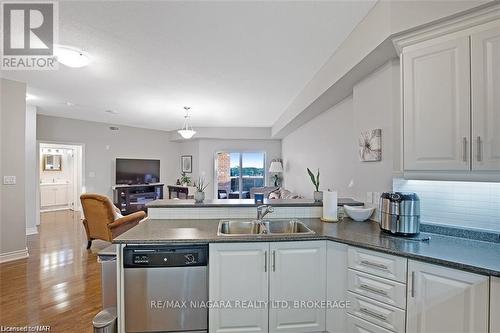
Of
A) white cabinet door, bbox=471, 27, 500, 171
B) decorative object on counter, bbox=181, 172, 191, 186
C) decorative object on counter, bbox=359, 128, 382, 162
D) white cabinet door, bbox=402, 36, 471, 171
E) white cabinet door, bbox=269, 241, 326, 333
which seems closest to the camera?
white cabinet door, bbox=471, 27, 500, 171

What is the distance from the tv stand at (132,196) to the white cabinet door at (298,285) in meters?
6.21

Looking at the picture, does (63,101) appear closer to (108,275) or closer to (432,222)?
(108,275)

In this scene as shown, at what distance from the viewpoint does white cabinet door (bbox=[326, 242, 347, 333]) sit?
1.77 meters

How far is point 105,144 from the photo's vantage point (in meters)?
7.01

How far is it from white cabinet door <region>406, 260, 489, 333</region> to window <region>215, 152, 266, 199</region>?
6.78 m

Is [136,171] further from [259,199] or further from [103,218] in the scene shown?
[259,199]

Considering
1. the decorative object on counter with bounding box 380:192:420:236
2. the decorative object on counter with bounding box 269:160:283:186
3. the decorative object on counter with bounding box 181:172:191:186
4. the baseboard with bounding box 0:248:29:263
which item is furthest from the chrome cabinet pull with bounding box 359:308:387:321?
the decorative object on counter with bounding box 181:172:191:186

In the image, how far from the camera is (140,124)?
23.8 feet

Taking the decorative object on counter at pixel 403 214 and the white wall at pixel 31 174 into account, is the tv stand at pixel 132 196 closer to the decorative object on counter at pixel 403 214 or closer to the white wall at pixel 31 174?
the white wall at pixel 31 174

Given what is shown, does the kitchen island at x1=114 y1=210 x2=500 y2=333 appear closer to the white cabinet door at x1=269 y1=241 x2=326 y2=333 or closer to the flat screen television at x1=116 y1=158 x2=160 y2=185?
the white cabinet door at x1=269 y1=241 x2=326 y2=333

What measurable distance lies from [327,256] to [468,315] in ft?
2.67

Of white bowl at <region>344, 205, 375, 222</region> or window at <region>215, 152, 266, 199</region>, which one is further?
window at <region>215, 152, 266, 199</region>

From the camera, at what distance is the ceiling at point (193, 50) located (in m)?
1.92

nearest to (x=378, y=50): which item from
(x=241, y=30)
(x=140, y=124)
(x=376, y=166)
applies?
(x=376, y=166)
